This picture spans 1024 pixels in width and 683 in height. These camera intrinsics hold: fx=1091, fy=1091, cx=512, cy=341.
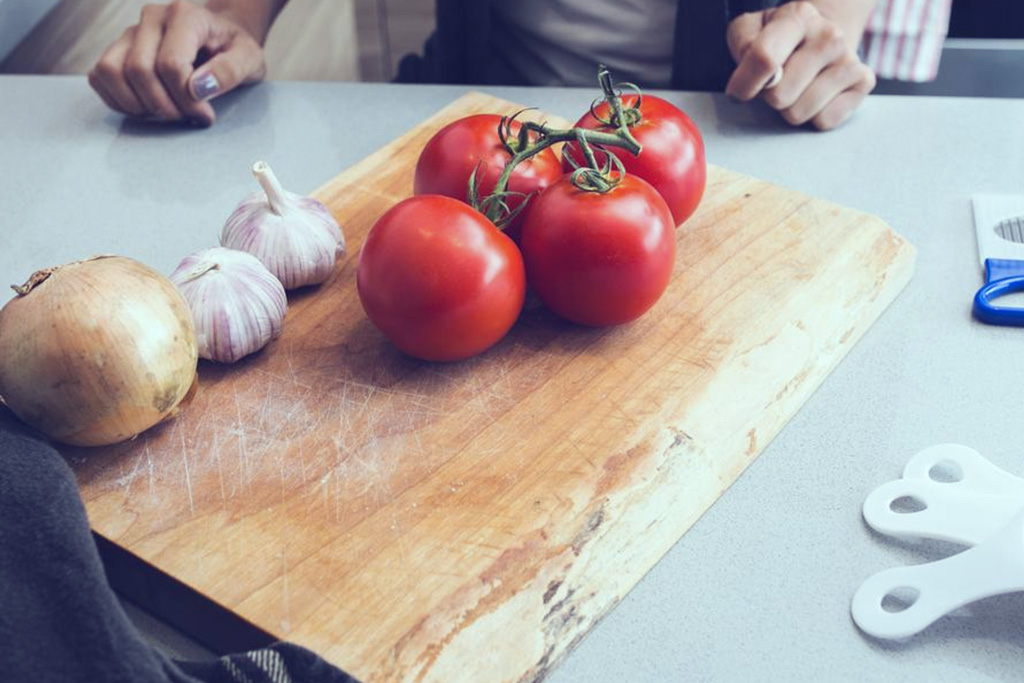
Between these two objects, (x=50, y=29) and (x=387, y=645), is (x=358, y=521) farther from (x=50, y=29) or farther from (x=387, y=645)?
(x=50, y=29)

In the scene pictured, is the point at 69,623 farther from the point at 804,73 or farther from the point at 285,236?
the point at 804,73

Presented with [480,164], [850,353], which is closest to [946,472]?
→ [850,353]

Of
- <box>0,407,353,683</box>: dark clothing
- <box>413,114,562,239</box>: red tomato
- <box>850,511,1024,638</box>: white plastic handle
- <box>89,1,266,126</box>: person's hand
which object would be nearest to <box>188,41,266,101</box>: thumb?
<box>89,1,266,126</box>: person's hand

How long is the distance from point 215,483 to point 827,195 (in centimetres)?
65

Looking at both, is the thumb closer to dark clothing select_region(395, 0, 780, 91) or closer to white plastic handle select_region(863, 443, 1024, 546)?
dark clothing select_region(395, 0, 780, 91)

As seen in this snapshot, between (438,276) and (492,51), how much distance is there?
0.85 metres

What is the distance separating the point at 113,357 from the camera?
2.23 ft

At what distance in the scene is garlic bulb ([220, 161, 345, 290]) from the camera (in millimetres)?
859

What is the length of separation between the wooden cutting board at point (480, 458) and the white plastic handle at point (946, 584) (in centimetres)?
13

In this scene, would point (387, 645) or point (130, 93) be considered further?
point (130, 93)

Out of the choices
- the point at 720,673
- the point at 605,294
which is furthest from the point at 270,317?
the point at 720,673

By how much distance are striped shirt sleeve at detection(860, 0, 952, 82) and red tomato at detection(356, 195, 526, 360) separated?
79 cm

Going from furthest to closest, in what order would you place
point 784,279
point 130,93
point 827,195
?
point 130,93 → point 827,195 → point 784,279

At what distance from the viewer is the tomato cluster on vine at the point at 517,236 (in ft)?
2.50
